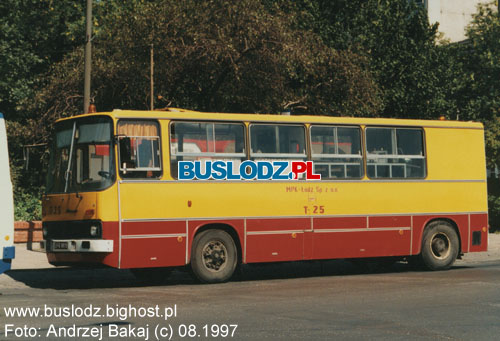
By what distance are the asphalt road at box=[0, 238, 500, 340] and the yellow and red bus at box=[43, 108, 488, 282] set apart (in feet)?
2.20

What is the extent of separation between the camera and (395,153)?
18516 millimetres

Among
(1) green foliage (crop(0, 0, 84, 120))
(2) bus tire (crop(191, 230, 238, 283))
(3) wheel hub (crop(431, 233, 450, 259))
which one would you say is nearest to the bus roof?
(2) bus tire (crop(191, 230, 238, 283))

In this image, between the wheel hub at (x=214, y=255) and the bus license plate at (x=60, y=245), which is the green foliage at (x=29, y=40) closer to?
the bus license plate at (x=60, y=245)

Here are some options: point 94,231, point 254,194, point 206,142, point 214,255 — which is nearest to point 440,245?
point 254,194

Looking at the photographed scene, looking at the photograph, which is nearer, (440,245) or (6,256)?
(6,256)

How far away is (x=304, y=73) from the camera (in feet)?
95.1

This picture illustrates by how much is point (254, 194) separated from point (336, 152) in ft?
6.81

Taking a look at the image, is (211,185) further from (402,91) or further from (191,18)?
(402,91)

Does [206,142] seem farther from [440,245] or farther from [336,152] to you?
[440,245]

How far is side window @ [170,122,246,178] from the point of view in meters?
15.9

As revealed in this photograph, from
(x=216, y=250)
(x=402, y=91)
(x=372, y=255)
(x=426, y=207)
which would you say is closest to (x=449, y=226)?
(x=426, y=207)

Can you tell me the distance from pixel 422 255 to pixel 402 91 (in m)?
19.1

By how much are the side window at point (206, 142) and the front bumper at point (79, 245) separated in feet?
6.00

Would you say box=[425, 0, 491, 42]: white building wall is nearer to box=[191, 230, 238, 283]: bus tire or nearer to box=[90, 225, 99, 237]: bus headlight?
box=[191, 230, 238, 283]: bus tire
